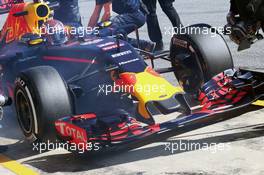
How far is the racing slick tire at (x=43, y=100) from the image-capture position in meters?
5.55

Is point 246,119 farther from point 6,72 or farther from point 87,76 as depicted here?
point 6,72

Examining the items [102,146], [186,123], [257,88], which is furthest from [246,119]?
[102,146]

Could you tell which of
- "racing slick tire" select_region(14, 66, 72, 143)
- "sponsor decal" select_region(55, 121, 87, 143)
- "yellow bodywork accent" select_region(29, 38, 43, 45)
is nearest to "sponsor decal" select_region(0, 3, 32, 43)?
"yellow bodywork accent" select_region(29, 38, 43, 45)

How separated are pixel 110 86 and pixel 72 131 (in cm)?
107

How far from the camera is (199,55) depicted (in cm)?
659

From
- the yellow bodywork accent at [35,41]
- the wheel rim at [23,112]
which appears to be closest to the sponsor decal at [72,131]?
the wheel rim at [23,112]

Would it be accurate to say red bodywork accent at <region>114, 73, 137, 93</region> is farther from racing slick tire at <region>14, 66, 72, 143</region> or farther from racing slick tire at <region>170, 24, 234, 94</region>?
racing slick tire at <region>170, 24, 234, 94</region>

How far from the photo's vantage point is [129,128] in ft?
17.4

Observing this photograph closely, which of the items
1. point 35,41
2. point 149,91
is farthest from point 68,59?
point 149,91

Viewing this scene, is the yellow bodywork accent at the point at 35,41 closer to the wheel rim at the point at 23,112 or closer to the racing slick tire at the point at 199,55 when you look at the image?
the wheel rim at the point at 23,112

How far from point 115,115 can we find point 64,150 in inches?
28.4

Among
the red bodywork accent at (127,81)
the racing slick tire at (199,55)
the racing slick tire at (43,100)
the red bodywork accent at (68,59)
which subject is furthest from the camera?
the racing slick tire at (199,55)

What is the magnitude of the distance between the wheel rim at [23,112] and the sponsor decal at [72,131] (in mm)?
507

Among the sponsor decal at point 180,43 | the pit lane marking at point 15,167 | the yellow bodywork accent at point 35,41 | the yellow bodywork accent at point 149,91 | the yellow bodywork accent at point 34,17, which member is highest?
the yellow bodywork accent at point 34,17
